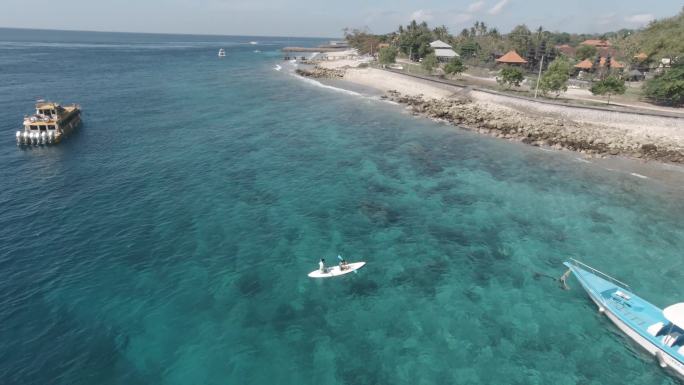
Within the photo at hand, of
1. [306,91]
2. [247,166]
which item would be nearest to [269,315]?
[247,166]

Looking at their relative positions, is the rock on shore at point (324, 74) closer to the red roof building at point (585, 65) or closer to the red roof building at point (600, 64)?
the red roof building at point (585, 65)

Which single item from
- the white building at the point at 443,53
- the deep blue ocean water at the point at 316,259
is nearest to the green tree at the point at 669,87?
the deep blue ocean water at the point at 316,259

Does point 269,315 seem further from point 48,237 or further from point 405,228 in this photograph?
point 48,237

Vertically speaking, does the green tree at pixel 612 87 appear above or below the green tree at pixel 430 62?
below

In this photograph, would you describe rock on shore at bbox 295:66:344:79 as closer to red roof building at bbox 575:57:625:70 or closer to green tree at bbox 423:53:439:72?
green tree at bbox 423:53:439:72

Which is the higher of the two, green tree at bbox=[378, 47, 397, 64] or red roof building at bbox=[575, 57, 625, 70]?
green tree at bbox=[378, 47, 397, 64]

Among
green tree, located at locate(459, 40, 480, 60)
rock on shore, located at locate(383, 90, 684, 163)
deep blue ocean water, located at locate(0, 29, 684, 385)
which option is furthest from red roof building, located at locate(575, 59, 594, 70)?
deep blue ocean water, located at locate(0, 29, 684, 385)
